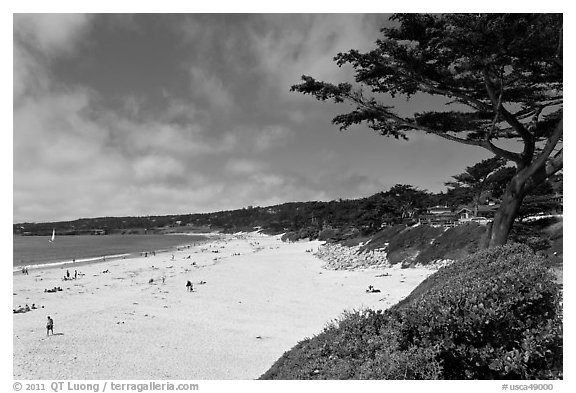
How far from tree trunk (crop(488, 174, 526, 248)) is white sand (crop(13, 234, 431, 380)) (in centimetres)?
787

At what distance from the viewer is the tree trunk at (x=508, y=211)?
9219 millimetres

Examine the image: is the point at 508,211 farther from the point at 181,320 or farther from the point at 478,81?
the point at 181,320

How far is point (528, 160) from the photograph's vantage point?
30.9ft

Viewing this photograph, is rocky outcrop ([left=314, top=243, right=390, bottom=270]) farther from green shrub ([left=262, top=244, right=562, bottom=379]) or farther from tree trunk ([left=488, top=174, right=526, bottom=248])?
green shrub ([left=262, top=244, right=562, bottom=379])

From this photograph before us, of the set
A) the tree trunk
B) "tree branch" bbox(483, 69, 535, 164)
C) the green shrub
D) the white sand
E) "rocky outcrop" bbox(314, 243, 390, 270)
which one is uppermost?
"tree branch" bbox(483, 69, 535, 164)

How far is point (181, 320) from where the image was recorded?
58.6ft

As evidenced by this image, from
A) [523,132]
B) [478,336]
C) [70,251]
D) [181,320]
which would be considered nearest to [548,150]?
[523,132]

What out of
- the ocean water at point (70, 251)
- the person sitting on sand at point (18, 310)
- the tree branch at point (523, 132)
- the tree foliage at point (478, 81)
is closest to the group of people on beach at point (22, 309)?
the person sitting on sand at point (18, 310)

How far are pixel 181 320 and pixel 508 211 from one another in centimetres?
1512

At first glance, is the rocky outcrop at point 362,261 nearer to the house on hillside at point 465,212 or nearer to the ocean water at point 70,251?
the house on hillside at point 465,212

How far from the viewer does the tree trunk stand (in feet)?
30.2

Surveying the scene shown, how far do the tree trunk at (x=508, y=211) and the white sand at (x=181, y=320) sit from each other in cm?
787

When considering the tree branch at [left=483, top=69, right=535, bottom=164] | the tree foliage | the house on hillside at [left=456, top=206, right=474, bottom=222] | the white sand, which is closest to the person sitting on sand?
the white sand
